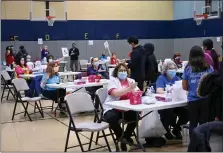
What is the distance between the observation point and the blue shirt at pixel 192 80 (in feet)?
14.4

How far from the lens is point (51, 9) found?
1738 centimetres

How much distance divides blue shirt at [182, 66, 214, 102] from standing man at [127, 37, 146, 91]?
2657 millimetres

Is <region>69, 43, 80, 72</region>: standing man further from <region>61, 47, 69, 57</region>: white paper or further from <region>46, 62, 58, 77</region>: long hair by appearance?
<region>46, 62, 58, 77</region>: long hair

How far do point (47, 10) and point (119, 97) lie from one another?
13.2 m

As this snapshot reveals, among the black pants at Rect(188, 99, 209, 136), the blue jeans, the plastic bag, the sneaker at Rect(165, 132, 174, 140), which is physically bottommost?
the sneaker at Rect(165, 132, 174, 140)

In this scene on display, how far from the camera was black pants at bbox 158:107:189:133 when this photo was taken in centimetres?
509

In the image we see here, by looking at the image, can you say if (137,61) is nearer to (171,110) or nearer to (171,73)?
(171,73)

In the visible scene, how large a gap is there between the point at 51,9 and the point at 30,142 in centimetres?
1274

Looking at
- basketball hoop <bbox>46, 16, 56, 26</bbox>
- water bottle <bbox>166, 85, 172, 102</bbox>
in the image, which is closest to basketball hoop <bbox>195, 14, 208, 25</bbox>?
basketball hoop <bbox>46, 16, 56, 26</bbox>

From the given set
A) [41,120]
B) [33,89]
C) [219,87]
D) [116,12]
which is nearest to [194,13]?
[116,12]

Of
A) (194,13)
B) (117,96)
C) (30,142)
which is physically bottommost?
(30,142)

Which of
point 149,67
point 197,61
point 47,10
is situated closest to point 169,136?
point 197,61

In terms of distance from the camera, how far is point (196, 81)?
4395mm

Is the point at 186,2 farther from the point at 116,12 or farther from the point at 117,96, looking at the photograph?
the point at 117,96
